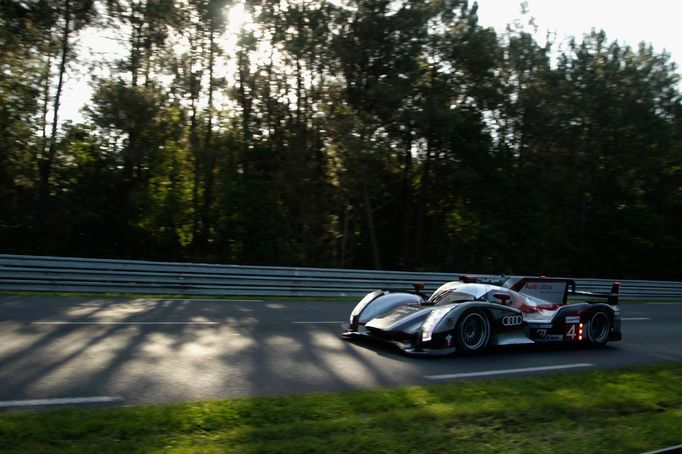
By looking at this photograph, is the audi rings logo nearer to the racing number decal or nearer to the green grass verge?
the racing number decal

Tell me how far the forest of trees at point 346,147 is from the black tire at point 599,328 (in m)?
14.0

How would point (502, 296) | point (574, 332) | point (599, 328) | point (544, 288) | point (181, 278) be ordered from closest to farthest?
point (502, 296) → point (574, 332) → point (544, 288) → point (599, 328) → point (181, 278)

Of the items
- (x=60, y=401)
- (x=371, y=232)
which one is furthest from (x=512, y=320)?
(x=371, y=232)

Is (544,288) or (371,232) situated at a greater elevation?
(371,232)

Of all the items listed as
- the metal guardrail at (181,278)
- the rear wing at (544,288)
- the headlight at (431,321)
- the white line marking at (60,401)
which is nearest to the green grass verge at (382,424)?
the white line marking at (60,401)

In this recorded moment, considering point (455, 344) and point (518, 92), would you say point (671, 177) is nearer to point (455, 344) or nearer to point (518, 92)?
point (518, 92)

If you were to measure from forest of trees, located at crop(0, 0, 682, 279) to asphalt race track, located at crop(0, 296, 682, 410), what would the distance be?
10537 mm

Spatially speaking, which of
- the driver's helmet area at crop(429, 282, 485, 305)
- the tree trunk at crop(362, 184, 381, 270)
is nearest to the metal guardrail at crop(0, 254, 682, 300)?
the driver's helmet area at crop(429, 282, 485, 305)

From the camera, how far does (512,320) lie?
9.27 m

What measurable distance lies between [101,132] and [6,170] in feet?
11.3

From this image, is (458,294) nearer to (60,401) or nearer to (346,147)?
(60,401)

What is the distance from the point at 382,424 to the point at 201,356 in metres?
3.16

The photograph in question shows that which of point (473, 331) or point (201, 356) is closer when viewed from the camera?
point (201, 356)

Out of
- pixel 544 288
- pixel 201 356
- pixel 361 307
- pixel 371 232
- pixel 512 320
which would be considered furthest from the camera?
pixel 371 232
